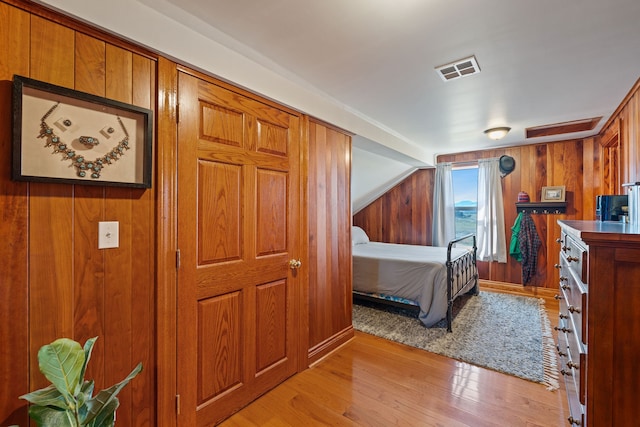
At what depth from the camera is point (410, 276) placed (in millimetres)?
3393

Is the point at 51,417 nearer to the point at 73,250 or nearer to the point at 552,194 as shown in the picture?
the point at 73,250

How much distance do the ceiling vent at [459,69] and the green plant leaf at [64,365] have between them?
2.52 metres

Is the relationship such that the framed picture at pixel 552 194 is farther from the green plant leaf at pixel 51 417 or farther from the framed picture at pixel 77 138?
the green plant leaf at pixel 51 417

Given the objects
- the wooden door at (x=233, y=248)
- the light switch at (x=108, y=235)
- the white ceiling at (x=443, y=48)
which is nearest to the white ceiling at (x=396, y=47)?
the white ceiling at (x=443, y=48)

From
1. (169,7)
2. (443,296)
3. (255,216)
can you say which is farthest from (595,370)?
(169,7)

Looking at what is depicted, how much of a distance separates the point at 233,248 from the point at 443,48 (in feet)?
6.03

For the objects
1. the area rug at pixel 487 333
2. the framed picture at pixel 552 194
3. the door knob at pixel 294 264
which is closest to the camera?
the door knob at pixel 294 264

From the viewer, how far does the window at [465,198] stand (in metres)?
5.08

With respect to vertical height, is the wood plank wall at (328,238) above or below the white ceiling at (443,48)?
below

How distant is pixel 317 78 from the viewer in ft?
7.45

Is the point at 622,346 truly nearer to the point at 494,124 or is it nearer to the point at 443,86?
the point at 443,86

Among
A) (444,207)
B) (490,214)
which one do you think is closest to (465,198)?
(444,207)

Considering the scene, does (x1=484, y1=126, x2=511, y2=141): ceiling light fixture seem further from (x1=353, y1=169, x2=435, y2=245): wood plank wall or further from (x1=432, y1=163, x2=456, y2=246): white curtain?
(x1=353, y1=169, x2=435, y2=245): wood plank wall

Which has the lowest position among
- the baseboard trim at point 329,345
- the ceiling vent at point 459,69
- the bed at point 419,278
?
the baseboard trim at point 329,345
